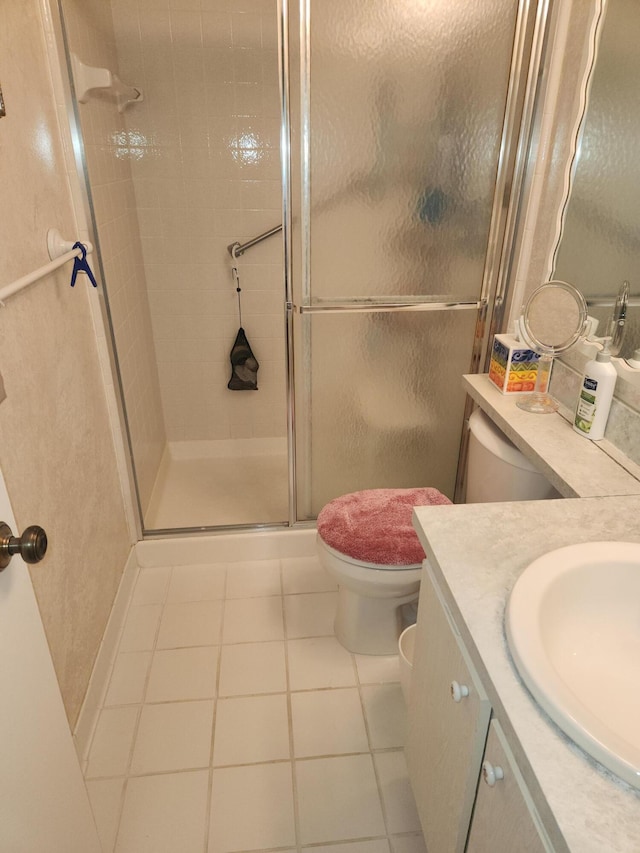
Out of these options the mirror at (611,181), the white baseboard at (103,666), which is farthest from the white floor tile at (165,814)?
the mirror at (611,181)

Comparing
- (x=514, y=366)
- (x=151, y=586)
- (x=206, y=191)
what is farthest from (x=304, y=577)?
(x=206, y=191)

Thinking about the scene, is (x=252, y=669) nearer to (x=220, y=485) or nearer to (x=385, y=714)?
(x=385, y=714)

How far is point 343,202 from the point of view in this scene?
170cm

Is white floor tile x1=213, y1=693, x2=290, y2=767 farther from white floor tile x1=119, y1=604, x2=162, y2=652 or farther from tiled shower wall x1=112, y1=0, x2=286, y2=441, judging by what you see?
tiled shower wall x1=112, y1=0, x2=286, y2=441

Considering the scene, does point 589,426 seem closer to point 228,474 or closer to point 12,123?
point 12,123

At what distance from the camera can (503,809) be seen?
72cm

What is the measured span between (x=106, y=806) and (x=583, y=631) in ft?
4.06

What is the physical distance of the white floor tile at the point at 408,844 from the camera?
4.22 ft

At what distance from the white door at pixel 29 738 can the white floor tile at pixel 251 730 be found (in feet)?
1.75

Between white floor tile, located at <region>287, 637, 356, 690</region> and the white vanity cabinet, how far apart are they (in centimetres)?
53

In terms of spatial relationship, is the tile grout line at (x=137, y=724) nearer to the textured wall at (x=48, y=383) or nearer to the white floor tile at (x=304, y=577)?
the textured wall at (x=48, y=383)

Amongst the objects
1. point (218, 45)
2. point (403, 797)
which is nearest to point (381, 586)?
point (403, 797)

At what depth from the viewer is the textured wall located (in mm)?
1233

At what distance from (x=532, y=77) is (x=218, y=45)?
4.55ft
